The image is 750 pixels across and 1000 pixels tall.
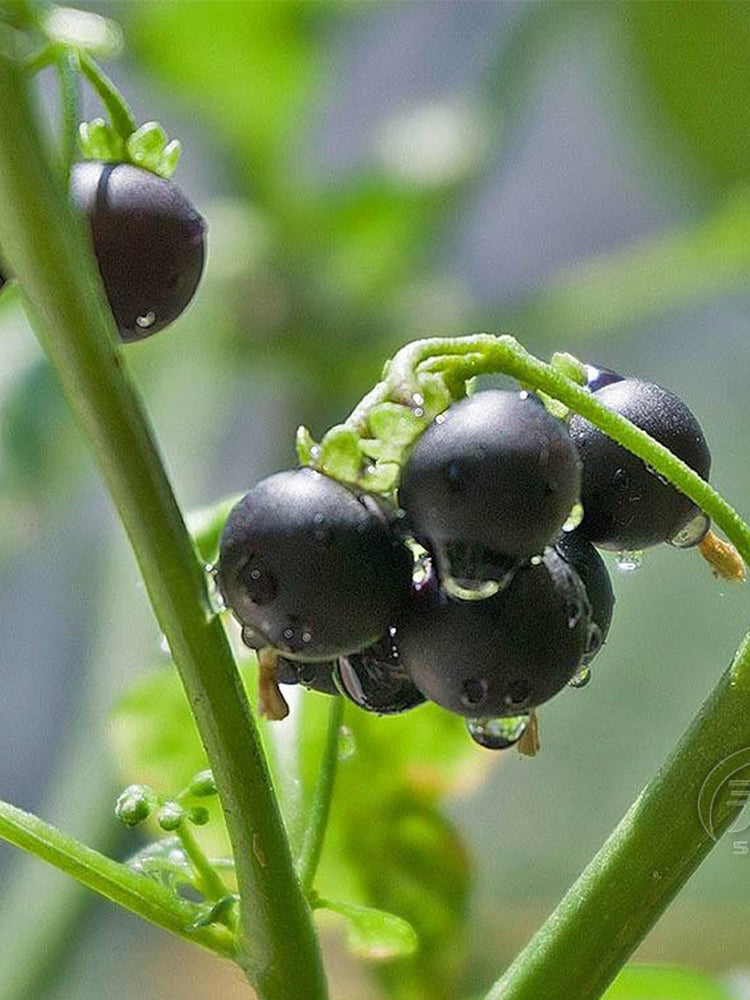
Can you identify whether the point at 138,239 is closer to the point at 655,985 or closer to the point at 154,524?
the point at 154,524

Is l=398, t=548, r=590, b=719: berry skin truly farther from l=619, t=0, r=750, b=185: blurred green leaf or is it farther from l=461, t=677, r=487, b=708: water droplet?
l=619, t=0, r=750, b=185: blurred green leaf

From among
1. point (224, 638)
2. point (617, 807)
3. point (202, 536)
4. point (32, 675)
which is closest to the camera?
point (224, 638)

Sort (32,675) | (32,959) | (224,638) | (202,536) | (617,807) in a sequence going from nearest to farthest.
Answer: (224,638) → (202,536) → (32,959) → (617,807) → (32,675)

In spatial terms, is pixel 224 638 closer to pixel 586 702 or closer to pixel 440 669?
pixel 440 669

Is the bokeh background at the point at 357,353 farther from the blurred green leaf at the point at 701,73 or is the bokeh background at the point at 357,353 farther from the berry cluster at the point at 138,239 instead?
the berry cluster at the point at 138,239

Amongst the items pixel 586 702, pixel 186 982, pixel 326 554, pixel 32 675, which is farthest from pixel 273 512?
pixel 32 675

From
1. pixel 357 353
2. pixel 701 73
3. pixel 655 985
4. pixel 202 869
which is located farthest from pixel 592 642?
pixel 701 73
